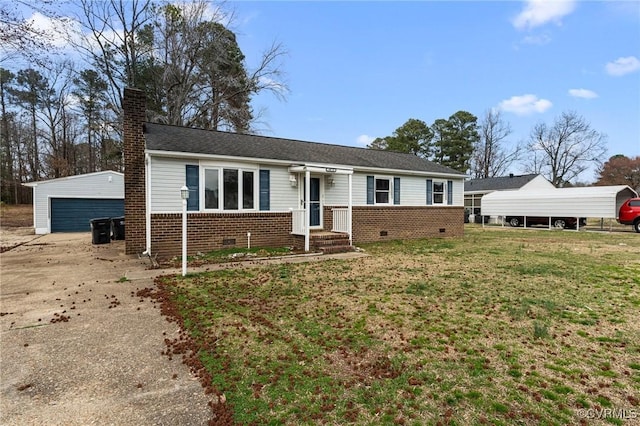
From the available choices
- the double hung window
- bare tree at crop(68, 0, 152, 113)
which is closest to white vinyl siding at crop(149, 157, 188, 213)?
the double hung window

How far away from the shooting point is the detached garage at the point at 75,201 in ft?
57.8

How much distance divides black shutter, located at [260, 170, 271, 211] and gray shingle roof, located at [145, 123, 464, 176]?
0.60 metres

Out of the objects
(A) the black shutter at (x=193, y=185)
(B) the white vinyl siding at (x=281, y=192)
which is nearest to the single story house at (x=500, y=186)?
(B) the white vinyl siding at (x=281, y=192)

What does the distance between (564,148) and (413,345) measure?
4913 cm

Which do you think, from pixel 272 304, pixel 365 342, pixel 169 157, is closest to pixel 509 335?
pixel 365 342

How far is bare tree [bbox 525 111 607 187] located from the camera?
39906 millimetres

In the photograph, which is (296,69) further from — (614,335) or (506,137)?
(506,137)

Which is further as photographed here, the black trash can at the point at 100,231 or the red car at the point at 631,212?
the red car at the point at 631,212

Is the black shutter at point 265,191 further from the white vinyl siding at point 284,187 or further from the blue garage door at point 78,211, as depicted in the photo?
the blue garage door at point 78,211

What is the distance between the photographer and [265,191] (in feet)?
35.6

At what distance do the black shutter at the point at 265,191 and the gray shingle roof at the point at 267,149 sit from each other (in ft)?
1.97

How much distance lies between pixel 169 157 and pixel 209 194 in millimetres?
1533

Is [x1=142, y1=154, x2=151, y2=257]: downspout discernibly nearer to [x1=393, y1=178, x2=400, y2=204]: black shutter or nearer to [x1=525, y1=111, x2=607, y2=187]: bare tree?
[x1=393, y1=178, x2=400, y2=204]: black shutter

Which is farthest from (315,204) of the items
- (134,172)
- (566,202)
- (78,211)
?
(566,202)
